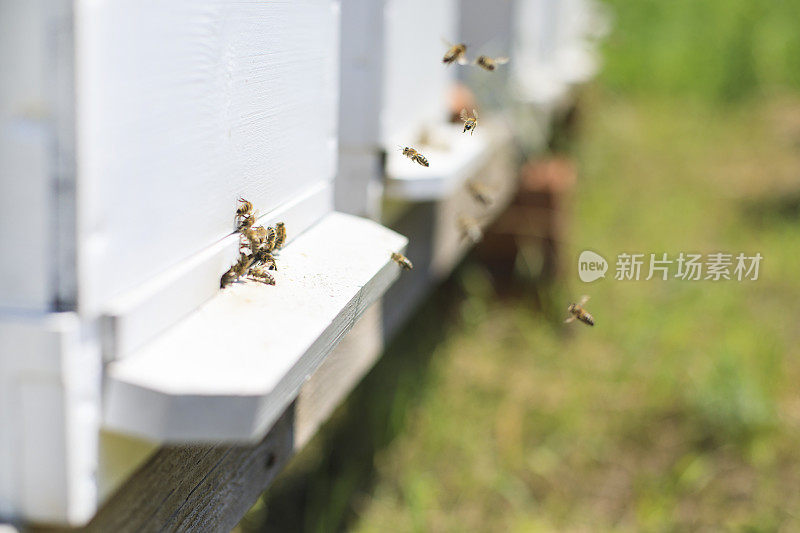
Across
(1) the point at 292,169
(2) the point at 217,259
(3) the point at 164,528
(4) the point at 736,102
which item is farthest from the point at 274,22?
(4) the point at 736,102

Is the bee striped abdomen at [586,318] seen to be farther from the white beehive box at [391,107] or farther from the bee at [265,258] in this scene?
the bee at [265,258]

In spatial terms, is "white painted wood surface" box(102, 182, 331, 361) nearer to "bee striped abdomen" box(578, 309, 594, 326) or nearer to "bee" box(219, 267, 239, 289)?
"bee" box(219, 267, 239, 289)

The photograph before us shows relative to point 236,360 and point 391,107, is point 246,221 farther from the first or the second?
point 391,107

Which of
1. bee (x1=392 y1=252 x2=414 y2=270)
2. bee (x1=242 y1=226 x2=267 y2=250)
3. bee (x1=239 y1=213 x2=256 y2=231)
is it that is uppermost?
bee (x1=239 y1=213 x2=256 y2=231)

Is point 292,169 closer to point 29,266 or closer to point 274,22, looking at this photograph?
point 274,22

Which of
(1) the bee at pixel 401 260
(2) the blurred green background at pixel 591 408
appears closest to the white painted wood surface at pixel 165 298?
(1) the bee at pixel 401 260

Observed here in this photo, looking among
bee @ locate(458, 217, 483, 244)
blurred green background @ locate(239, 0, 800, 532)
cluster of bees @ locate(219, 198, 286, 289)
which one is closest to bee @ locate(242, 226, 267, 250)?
cluster of bees @ locate(219, 198, 286, 289)
